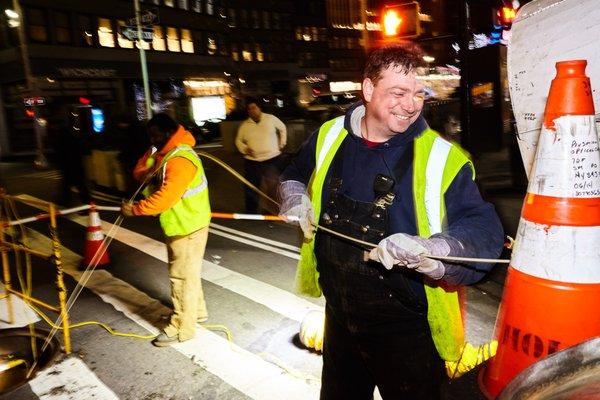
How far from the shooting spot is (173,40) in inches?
1607

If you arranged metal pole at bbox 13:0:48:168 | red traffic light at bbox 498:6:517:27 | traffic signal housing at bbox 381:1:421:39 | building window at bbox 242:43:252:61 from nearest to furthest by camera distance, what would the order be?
traffic signal housing at bbox 381:1:421:39, red traffic light at bbox 498:6:517:27, metal pole at bbox 13:0:48:168, building window at bbox 242:43:252:61

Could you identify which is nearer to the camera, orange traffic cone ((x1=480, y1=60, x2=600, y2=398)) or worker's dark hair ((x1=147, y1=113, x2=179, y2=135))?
orange traffic cone ((x1=480, y1=60, x2=600, y2=398))

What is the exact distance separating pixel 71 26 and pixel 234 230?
31.6 metres

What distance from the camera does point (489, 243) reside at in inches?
74.2

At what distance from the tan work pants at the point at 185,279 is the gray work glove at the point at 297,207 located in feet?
6.30

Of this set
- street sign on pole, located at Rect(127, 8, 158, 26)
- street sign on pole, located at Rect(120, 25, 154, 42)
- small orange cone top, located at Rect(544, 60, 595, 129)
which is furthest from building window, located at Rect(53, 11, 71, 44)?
small orange cone top, located at Rect(544, 60, 595, 129)

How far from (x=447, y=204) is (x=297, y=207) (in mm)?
779

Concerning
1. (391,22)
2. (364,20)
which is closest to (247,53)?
(364,20)

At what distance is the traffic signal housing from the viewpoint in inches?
275

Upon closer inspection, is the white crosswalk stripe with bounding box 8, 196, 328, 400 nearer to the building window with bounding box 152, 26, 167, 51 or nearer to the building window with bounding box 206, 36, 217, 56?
the building window with bounding box 152, 26, 167, 51

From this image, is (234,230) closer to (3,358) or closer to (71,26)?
(3,358)

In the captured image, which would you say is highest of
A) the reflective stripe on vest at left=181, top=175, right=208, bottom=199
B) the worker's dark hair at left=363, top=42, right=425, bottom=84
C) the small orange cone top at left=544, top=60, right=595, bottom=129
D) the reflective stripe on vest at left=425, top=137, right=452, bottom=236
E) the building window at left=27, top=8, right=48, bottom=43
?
the building window at left=27, top=8, right=48, bottom=43

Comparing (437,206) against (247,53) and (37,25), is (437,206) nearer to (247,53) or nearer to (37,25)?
(37,25)

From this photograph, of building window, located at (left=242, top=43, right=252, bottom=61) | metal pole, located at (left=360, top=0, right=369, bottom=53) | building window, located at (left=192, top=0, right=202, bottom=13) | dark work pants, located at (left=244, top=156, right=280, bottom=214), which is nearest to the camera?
metal pole, located at (left=360, top=0, right=369, bottom=53)
